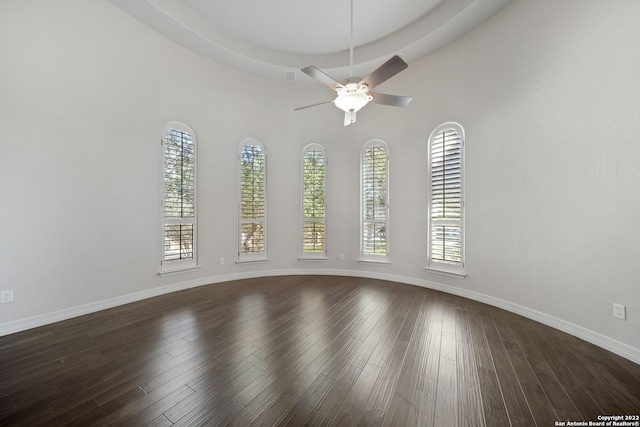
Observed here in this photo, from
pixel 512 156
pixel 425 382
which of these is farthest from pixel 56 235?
pixel 512 156

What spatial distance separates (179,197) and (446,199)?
428 cm

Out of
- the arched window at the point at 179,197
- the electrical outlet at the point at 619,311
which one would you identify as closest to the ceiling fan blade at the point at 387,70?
the electrical outlet at the point at 619,311

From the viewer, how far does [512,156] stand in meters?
3.34

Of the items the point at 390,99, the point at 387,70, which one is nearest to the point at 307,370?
the point at 387,70

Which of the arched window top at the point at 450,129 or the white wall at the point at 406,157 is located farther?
the arched window top at the point at 450,129

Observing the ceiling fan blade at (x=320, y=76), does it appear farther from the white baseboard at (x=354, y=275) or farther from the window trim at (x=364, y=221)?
the white baseboard at (x=354, y=275)

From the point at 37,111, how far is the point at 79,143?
17.5 inches

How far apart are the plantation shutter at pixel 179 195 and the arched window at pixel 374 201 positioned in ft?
10.1

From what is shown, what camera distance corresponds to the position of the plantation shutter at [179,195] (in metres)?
3.99

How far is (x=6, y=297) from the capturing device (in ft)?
8.80

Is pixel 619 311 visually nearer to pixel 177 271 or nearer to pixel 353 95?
pixel 353 95

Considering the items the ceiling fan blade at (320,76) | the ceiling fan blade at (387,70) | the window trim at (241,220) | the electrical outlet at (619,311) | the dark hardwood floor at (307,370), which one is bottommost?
the dark hardwood floor at (307,370)

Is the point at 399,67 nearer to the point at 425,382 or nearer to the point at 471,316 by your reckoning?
the point at 425,382

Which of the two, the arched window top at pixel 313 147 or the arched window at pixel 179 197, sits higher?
the arched window top at pixel 313 147
